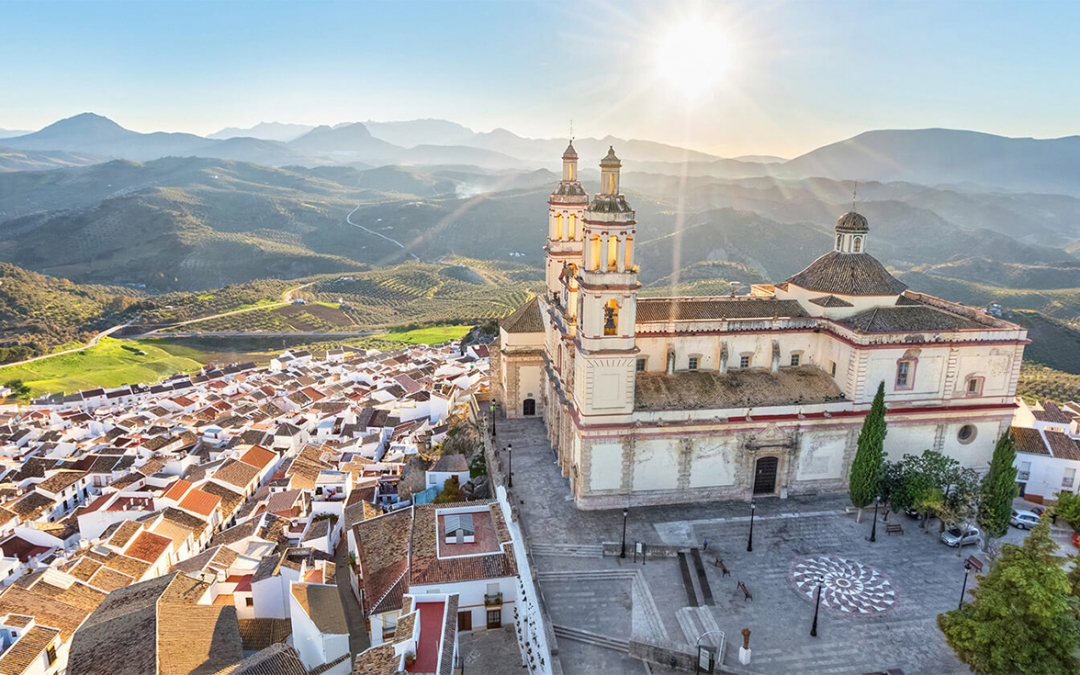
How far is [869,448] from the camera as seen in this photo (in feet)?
84.6

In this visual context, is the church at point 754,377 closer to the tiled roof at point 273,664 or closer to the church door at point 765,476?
the church door at point 765,476

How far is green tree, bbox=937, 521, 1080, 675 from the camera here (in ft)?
53.1

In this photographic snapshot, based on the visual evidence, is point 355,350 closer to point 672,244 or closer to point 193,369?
point 193,369

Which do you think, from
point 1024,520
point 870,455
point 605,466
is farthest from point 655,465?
point 1024,520

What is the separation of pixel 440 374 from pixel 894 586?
44.8 meters

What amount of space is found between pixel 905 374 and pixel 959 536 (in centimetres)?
679

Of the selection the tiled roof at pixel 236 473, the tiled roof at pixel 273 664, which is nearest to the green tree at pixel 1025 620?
the tiled roof at pixel 273 664

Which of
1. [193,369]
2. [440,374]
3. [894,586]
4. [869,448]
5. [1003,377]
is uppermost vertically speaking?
[1003,377]

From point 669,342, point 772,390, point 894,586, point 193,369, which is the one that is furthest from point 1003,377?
point 193,369

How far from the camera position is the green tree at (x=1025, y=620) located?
53.1ft

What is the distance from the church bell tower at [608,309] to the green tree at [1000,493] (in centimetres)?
1373

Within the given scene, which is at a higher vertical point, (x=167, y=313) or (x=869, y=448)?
(x=869, y=448)

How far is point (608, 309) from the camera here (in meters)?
26.5

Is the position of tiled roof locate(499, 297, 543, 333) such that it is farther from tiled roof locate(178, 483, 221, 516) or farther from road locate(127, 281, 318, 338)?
road locate(127, 281, 318, 338)
